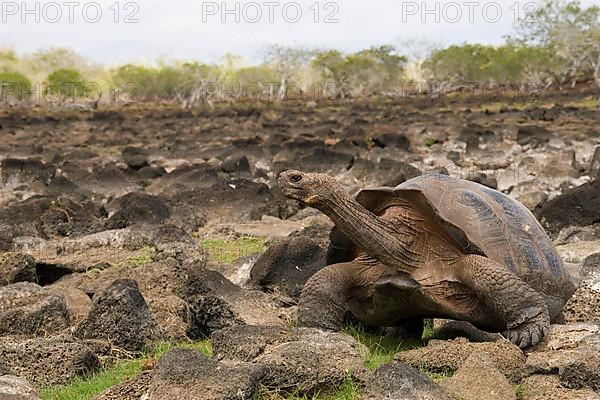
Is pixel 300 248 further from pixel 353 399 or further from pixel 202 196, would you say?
pixel 202 196

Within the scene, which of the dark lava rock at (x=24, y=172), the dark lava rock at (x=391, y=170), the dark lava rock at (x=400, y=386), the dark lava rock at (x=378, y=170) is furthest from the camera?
the dark lava rock at (x=24, y=172)

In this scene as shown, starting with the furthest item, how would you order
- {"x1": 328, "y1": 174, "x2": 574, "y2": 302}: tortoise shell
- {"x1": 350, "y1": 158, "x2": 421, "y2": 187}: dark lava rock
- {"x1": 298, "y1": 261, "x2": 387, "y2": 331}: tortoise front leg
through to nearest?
{"x1": 350, "y1": 158, "x2": 421, "y2": 187}: dark lava rock
{"x1": 298, "y1": 261, "x2": 387, "y2": 331}: tortoise front leg
{"x1": 328, "y1": 174, "x2": 574, "y2": 302}: tortoise shell

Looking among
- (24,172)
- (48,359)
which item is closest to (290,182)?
(48,359)

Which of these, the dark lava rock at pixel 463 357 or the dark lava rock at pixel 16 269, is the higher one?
the dark lava rock at pixel 463 357

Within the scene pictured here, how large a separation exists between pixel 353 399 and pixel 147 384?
2.74 feet

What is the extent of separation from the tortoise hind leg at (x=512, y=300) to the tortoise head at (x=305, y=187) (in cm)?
82

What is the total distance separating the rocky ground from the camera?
342 cm

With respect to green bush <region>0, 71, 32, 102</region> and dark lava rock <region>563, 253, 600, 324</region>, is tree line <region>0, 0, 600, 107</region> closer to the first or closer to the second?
green bush <region>0, 71, 32, 102</region>

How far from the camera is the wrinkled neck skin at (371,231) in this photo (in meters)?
4.20

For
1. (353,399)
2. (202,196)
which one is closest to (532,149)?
(202,196)

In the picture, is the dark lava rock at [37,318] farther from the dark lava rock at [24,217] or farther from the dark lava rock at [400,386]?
the dark lava rock at [24,217]

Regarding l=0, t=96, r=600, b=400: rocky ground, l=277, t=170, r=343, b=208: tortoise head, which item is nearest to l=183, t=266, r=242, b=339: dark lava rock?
l=0, t=96, r=600, b=400: rocky ground

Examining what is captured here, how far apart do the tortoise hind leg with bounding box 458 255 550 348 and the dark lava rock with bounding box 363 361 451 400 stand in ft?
3.25

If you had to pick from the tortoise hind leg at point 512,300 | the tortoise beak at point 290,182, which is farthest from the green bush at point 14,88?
the tortoise hind leg at point 512,300
